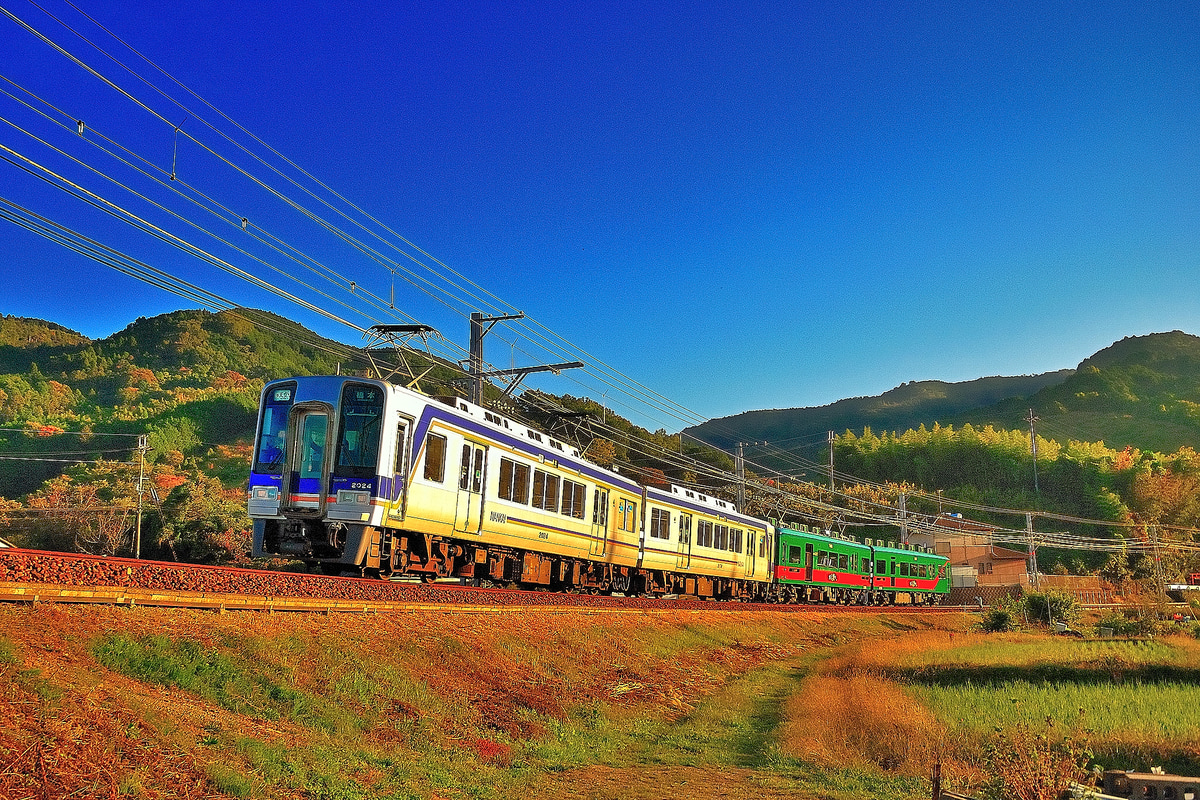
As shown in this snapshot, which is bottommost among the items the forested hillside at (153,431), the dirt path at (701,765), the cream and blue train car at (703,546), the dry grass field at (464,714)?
the dirt path at (701,765)

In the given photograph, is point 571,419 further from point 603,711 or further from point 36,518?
point 36,518

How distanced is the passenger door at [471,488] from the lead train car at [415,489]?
25 mm

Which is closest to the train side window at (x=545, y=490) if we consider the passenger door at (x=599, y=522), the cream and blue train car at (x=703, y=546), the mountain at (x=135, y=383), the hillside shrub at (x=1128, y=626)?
the passenger door at (x=599, y=522)

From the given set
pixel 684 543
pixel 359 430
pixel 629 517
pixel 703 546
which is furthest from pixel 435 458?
pixel 703 546

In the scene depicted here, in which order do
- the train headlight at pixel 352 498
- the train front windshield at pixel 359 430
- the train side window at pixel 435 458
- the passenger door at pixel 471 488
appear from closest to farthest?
the train headlight at pixel 352 498
the train front windshield at pixel 359 430
the train side window at pixel 435 458
the passenger door at pixel 471 488

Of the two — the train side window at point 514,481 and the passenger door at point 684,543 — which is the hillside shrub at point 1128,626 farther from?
the train side window at point 514,481

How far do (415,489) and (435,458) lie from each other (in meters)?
0.82

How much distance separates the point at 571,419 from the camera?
28.6 metres

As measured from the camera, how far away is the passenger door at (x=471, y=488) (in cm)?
1711

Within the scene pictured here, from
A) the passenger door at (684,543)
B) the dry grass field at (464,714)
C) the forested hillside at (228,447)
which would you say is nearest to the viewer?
the dry grass field at (464,714)

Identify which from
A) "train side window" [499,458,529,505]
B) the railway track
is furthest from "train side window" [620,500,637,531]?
the railway track

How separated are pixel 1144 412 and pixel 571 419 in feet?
557

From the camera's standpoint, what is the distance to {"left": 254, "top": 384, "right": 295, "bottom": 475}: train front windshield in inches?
607

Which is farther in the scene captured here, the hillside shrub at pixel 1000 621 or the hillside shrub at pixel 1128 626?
the hillside shrub at pixel 1000 621
